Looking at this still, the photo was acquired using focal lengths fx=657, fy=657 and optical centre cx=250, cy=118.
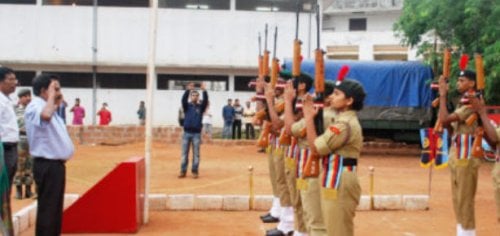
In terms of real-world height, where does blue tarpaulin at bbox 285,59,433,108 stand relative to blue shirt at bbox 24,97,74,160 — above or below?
above

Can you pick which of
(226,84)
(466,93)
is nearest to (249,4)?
(226,84)

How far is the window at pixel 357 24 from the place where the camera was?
3831cm

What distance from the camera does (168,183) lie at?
12672mm

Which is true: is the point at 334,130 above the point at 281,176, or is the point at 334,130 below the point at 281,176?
above

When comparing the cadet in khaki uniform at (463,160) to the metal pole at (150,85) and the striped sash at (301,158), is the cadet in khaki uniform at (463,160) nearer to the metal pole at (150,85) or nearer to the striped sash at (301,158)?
the striped sash at (301,158)

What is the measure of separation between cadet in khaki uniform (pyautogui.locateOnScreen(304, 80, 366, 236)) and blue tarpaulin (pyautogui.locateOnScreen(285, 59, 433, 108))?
45.4ft

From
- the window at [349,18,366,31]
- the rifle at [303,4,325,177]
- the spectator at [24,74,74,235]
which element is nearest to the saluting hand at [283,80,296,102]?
the rifle at [303,4,325,177]

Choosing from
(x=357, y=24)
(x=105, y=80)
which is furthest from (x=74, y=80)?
(x=357, y=24)

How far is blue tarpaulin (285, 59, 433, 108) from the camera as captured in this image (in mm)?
19078

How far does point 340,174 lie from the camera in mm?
5164

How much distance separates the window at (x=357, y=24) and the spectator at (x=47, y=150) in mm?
33401

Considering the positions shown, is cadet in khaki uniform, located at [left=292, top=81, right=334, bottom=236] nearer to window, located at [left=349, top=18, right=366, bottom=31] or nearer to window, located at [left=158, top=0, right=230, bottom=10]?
window, located at [left=158, top=0, right=230, bottom=10]

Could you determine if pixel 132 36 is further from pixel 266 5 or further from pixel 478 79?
pixel 478 79

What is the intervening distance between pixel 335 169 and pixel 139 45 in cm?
2295
